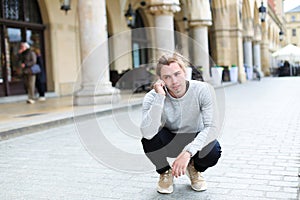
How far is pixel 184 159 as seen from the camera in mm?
2916

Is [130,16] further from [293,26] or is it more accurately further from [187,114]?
[293,26]

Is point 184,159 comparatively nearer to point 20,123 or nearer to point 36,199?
point 36,199

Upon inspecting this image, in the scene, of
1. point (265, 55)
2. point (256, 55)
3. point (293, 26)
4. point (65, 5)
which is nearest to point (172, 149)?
point (65, 5)

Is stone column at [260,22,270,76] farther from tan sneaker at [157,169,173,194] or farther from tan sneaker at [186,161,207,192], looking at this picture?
tan sneaker at [157,169,173,194]

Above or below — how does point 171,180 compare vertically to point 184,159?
below

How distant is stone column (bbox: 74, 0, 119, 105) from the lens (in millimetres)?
9641

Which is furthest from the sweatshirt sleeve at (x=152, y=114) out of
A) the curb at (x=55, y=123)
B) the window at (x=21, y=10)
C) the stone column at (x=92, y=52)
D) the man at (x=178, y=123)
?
the window at (x=21, y=10)

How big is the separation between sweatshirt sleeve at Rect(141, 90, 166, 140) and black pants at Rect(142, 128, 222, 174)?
0.26 ft

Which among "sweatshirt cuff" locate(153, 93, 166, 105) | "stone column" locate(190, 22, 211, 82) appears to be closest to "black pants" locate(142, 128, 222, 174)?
"sweatshirt cuff" locate(153, 93, 166, 105)

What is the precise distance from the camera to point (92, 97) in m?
9.41

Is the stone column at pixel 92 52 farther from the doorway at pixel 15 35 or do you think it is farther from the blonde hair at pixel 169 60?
the blonde hair at pixel 169 60

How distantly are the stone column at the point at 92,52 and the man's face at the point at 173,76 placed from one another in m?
6.62

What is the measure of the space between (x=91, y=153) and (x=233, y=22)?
1798cm

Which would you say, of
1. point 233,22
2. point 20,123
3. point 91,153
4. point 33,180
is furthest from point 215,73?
point 33,180
